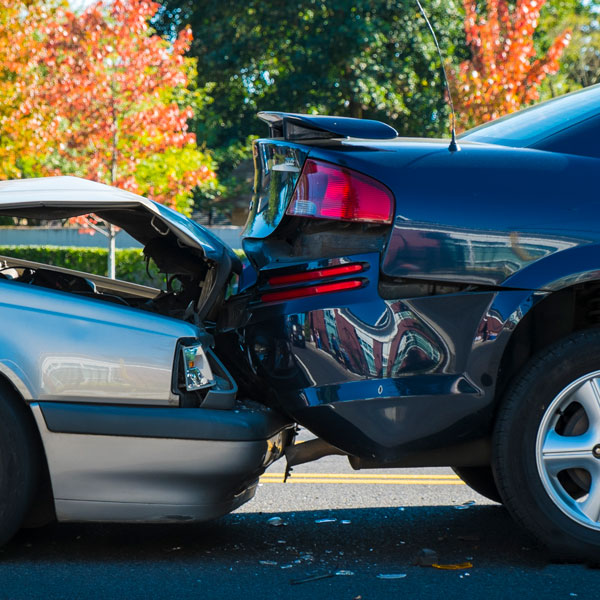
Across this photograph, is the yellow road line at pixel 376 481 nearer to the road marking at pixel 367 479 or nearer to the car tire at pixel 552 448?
the road marking at pixel 367 479

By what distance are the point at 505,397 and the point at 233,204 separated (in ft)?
116

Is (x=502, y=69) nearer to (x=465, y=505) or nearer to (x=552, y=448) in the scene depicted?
(x=465, y=505)

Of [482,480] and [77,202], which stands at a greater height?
[77,202]

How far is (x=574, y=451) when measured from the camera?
11.2 feet

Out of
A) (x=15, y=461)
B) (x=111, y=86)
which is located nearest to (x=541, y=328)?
(x=15, y=461)

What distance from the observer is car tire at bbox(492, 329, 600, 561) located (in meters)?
3.37

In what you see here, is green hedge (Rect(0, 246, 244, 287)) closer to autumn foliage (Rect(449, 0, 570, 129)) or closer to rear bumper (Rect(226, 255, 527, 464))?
autumn foliage (Rect(449, 0, 570, 129))

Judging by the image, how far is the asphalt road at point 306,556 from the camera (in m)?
A: 3.22

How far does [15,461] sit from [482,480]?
2121 mm

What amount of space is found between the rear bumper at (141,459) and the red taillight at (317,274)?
1.70 feet

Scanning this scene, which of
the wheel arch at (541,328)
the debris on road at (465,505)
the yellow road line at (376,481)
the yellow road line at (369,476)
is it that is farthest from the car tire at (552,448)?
the yellow road line at (369,476)

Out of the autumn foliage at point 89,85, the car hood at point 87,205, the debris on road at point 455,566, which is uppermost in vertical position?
the autumn foliage at point 89,85

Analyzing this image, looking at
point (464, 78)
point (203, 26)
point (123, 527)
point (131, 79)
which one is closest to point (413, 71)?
point (203, 26)

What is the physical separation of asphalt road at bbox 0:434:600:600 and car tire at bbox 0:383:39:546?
22 cm
